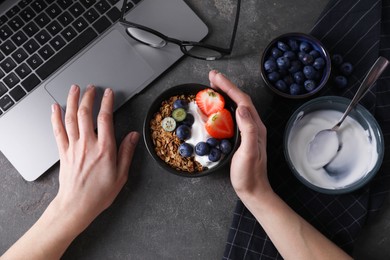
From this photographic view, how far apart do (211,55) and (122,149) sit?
0.30 m

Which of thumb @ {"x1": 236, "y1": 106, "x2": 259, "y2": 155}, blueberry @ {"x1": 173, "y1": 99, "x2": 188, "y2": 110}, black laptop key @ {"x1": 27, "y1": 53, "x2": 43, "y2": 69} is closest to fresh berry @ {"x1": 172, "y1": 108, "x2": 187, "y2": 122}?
blueberry @ {"x1": 173, "y1": 99, "x2": 188, "y2": 110}

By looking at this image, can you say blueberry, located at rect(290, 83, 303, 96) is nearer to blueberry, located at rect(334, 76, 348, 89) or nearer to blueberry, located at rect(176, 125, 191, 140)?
blueberry, located at rect(334, 76, 348, 89)

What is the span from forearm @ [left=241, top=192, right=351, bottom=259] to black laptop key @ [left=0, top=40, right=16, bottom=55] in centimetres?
58

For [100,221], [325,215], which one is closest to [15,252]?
[100,221]

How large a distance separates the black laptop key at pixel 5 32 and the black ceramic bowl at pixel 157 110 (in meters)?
0.35

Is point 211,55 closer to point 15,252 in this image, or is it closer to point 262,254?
point 262,254

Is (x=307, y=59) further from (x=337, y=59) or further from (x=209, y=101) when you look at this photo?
→ (x=209, y=101)

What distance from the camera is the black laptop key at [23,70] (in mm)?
876

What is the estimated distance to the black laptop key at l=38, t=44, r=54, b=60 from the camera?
0.88 m

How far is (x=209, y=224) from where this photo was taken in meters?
0.92

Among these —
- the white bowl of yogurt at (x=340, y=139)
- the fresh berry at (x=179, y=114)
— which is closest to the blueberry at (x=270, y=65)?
the white bowl of yogurt at (x=340, y=139)

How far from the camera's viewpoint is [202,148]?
31.4 inches

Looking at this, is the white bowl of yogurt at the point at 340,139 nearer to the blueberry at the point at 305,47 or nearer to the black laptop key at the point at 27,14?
the blueberry at the point at 305,47

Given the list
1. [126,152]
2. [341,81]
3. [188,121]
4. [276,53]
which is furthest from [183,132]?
[341,81]
